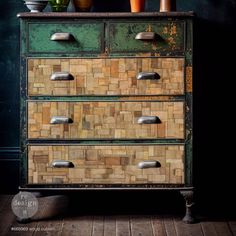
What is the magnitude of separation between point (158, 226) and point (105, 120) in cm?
69

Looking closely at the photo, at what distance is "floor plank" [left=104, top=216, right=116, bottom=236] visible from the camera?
319cm

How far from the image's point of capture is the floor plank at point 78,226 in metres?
3.19

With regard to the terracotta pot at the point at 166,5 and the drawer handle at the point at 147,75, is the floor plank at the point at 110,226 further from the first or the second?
the terracotta pot at the point at 166,5

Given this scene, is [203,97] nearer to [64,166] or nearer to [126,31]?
[126,31]

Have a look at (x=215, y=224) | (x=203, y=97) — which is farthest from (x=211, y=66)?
(x=215, y=224)

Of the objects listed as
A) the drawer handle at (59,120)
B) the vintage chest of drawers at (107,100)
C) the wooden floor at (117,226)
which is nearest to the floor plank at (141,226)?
the wooden floor at (117,226)

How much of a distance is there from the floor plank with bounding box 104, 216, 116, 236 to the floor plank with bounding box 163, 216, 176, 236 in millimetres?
303

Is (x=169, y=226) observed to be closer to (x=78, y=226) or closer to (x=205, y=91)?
(x=78, y=226)

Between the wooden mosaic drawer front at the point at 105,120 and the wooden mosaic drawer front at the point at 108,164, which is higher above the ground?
the wooden mosaic drawer front at the point at 105,120

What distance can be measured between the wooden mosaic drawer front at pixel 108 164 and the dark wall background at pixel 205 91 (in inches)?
21.9

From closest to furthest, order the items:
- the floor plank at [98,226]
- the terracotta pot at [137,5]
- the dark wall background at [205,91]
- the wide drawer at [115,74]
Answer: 1. the floor plank at [98,226]
2. the wide drawer at [115,74]
3. the terracotta pot at [137,5]
4. the dark wall background at [205,91]

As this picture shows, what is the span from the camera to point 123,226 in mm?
3316

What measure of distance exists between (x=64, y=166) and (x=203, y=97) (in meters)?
1.15

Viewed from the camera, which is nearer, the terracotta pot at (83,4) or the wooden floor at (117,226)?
the wooden floor at (117,226)
